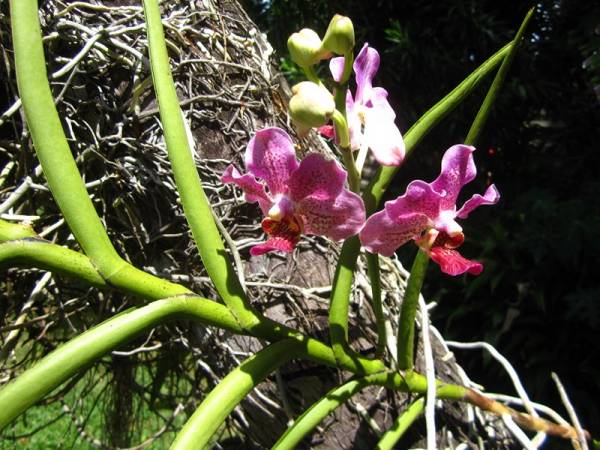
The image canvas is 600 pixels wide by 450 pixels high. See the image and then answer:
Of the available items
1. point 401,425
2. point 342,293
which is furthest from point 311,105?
point 401,425

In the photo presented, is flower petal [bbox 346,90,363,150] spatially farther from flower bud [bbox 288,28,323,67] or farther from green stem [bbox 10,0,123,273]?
green stem [bbox 10,0,123,273]

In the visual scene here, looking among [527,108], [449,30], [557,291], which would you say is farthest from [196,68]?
[527,108]

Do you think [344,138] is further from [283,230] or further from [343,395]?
[343,395]

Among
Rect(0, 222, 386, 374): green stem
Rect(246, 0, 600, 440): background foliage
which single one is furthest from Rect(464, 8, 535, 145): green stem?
Rect(246, 0, 600, 440): background foliage

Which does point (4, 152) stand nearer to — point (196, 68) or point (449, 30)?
point (196, 68)

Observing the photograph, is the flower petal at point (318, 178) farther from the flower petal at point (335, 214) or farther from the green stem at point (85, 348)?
the green stem at point (85, 348)

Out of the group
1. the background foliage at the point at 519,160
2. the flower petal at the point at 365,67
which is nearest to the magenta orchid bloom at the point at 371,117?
the flower petal at the point at 365,67
